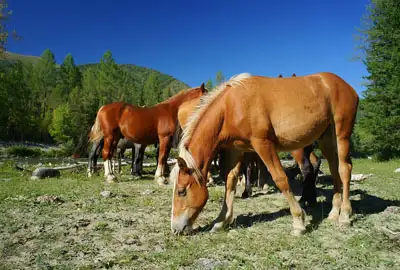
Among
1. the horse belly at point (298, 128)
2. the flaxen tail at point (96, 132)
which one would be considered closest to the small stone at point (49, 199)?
the horse belly at point (298, 128)

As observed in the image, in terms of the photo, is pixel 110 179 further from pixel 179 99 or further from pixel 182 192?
pixel 182 192

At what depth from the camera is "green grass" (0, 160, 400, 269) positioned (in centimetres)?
306

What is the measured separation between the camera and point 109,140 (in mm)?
9797

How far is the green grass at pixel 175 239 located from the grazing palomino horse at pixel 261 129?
0.33 metres

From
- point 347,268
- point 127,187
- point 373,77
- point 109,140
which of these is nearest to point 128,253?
point 347,268

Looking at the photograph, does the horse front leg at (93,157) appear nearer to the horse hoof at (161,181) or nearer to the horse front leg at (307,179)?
the horse hoof at (161,181)

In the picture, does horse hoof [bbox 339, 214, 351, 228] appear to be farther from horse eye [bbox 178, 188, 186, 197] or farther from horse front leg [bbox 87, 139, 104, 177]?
horse front leg [bbox 87, 139, 104, 177]

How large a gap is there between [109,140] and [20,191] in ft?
10.8

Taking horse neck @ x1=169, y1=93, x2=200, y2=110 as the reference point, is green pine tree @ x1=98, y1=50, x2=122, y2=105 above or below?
above

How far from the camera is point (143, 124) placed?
955 cm

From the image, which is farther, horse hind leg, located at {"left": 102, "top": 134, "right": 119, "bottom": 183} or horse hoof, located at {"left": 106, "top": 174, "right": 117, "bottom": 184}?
horse hind leg, located at {"left": 102, "top": 134, "right": 119, "bottom": 183}

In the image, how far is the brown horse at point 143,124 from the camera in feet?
30.1

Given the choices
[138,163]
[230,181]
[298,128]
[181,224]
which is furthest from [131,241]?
Answer: [138,163]

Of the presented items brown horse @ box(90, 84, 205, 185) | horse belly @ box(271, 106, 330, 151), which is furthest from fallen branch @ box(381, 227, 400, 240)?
brown horse @ box(90, 84, 205, 185)
